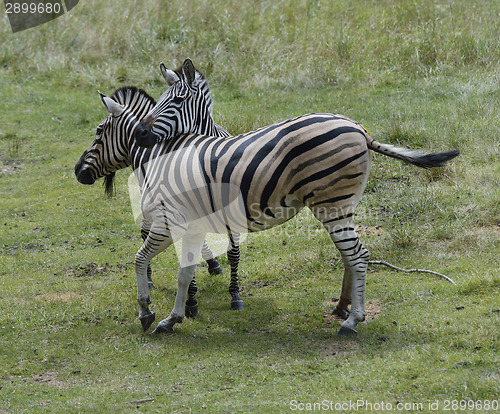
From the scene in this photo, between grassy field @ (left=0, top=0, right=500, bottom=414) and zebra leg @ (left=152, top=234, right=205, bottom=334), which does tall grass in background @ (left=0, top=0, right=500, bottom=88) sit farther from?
zebra leg @ (left=152, top=234, right=205, bottom=334)

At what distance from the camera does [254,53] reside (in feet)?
55.3

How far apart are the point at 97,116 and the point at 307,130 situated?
986 centimetres

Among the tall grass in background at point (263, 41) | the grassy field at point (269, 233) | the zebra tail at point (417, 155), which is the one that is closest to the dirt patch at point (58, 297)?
the grassy field at point (269, 233)

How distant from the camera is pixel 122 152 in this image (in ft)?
26.0

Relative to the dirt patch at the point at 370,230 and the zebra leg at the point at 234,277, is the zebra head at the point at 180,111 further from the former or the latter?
the dirt patch at the point at 370,230

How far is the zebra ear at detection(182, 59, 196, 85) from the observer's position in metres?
7.45

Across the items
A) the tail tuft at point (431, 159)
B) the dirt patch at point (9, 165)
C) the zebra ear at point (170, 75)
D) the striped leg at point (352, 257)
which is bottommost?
the striped leg at point (352, 257)

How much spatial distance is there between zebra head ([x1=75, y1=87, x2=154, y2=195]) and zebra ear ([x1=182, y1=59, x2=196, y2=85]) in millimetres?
623

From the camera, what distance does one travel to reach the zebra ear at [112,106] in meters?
7.75

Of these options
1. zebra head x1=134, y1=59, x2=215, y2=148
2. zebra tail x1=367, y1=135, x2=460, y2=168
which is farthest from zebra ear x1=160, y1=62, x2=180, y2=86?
zebra tail x1=367, y1=135, x2=460, y2=168

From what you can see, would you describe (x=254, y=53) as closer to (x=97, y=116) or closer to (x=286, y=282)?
(x=97, y=116)

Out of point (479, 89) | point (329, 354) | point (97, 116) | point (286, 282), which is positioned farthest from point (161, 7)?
point (329, 354)

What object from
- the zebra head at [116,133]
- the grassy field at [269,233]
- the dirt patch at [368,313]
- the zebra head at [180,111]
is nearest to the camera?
the grassy field at [269,233]

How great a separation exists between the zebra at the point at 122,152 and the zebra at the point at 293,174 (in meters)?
0.54
